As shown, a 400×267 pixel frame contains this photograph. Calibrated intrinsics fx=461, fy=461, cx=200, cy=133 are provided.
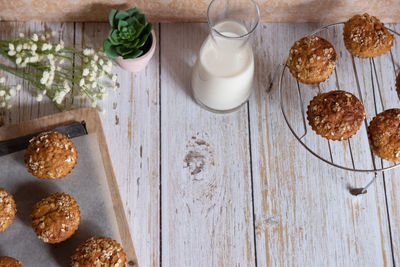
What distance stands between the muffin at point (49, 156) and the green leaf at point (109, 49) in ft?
0.88

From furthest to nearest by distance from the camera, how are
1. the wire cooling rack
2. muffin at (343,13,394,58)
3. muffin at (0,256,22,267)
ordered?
the wire cooling rack
muffin at (343,13,394,58)
muffin at (0,256,22,267)

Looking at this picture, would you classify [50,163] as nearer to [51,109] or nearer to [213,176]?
[51,109]

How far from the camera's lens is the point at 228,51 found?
120 cm

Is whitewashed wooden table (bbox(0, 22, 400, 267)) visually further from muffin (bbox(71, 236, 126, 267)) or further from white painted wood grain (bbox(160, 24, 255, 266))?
muffin (bbox(71, 236, 126, 267))

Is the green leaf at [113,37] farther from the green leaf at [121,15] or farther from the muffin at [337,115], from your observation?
the muffin at [337,115]

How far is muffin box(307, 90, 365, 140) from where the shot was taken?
1.17m

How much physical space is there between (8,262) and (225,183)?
614 mm

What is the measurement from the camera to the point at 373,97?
1416 mm

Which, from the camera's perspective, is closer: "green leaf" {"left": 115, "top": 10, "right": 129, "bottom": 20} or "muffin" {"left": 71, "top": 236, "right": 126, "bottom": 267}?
"muffin" {"left": 71, "top": 236, "right": 126, "bottom": 267}

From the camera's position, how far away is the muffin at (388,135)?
118 cm

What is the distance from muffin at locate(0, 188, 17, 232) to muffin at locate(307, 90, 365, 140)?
2.67 ft

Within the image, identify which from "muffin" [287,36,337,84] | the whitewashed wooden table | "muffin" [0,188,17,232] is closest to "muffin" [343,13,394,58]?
"muffin" [287,36,337,84]

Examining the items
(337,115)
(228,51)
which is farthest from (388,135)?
(228,51)

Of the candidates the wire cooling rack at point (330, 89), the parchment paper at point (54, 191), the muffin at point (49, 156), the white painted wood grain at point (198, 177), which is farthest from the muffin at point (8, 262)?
the wire cooling rack at point (330, 89)
